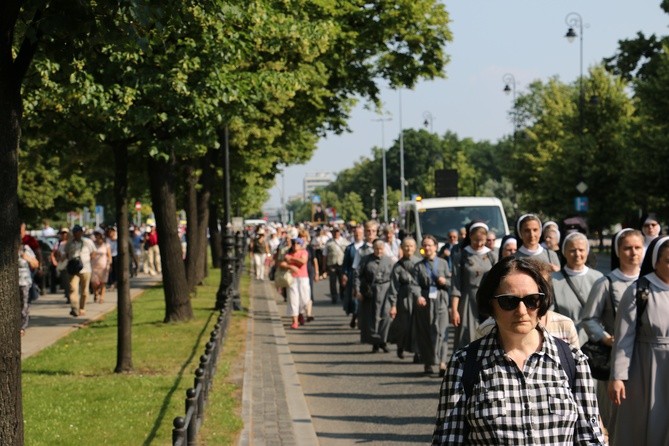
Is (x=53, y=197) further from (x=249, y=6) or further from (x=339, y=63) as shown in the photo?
(x=249, y=6)

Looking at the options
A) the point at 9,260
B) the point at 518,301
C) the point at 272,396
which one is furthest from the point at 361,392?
the point at 518,301

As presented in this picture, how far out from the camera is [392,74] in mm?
32531

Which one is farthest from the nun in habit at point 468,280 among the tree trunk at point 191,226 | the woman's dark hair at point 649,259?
the tree trunk at point 191,226

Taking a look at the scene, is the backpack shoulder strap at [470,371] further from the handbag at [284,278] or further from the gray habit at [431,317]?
the handbag at [284,278]

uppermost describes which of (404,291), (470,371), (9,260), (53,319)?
(9,260)

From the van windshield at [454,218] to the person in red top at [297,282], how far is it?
499 centimetres

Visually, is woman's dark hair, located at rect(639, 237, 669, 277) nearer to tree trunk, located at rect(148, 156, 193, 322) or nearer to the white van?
tree trunk, located at rect(148, 156, 193, 322)

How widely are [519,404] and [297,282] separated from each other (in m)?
19.5

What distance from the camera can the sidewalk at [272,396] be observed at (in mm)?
10781

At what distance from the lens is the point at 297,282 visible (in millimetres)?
23891

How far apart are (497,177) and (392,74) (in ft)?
535

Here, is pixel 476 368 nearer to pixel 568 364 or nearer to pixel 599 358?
pixel 568 364

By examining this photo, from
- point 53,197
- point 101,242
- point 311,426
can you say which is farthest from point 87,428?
point 53,197

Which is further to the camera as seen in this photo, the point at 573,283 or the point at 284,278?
the point at 284,278
